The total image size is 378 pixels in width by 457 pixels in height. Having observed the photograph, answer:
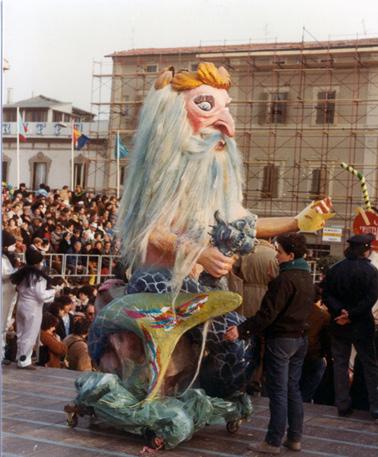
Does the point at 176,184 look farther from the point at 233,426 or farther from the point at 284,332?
the point at 233,426

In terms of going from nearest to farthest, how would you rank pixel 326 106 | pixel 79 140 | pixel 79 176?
pixel 326 106
pixel 79 140
pixel 79 176

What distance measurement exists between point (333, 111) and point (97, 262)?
14.7ft

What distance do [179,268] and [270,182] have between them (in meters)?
4.63

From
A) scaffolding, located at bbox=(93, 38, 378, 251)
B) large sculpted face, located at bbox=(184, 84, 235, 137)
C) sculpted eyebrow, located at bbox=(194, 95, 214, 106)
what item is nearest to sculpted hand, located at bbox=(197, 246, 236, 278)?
large sculpted face, located at bbox=(184, 84, 235, 137)

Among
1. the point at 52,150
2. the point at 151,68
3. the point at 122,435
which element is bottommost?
the point at 122,435

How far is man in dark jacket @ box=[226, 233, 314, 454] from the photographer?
439cm

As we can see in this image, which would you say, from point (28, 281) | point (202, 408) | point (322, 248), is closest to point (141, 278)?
point (202, 408)

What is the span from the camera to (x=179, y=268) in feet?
14.4

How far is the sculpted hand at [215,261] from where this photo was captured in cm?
436

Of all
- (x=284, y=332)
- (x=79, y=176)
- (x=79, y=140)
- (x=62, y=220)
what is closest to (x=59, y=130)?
(x=79, y=140)

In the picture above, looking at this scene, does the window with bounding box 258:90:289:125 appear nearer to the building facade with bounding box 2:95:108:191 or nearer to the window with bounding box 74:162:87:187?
the building facade with bounding box 2:95:108:191

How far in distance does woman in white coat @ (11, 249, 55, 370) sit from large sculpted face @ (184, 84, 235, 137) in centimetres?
286

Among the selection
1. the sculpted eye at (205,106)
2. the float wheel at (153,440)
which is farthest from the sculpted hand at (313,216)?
the float wheel at (153,440)

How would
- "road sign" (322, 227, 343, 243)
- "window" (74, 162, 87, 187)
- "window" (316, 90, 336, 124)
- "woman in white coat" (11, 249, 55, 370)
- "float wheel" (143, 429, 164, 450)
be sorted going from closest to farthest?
"float wheel" (143, 429, 164, 450) < "woman in white coat" (11, 249, 55, 370) < "road sign" (322, 227, 343, 243) < "window" (316, 90, 336, 124) < "window" (74, 162, 87, 187)
